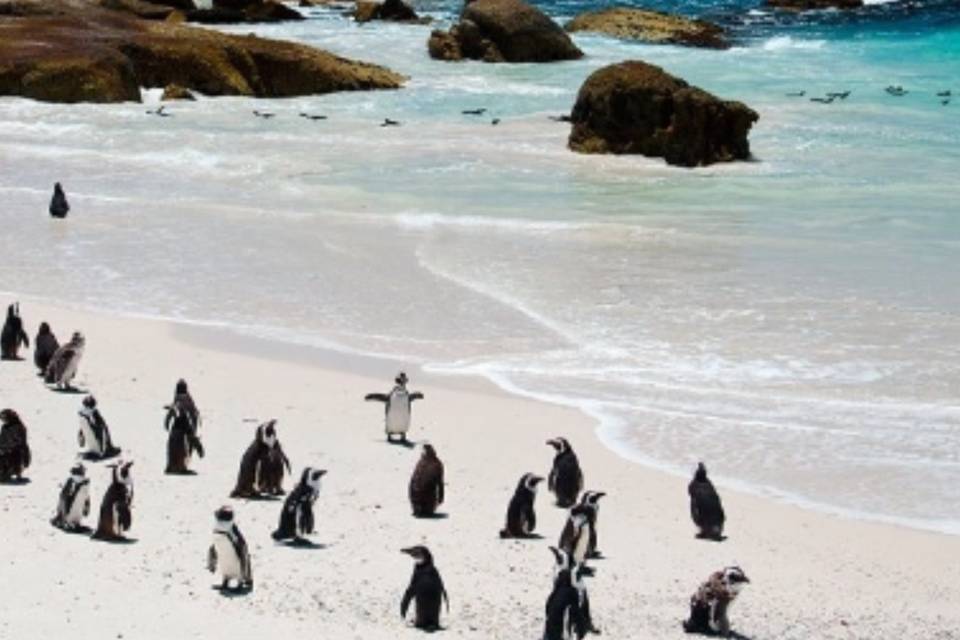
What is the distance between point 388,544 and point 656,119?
23674 mm

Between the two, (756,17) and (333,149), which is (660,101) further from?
(756,17)

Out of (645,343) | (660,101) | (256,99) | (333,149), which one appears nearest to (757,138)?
(660,101)

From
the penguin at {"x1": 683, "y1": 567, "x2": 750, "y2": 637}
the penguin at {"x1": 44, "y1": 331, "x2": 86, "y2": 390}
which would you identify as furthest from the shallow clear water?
the penguin at {"x1": 683, "y1": 567, "x2": 750, "y2": 637}

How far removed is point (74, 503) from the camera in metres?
12.1

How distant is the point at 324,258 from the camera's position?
24016 mm

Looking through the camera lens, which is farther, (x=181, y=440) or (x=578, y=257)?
(x=578, y=257)

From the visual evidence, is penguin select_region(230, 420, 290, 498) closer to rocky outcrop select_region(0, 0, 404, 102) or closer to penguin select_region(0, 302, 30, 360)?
penguin select_region(0, 302, 30, 360)

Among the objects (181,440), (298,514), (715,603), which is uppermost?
(181,440)

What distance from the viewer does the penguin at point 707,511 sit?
12.9 metres

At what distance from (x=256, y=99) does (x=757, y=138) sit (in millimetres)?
12251

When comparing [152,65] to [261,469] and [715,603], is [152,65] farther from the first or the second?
[715,603]

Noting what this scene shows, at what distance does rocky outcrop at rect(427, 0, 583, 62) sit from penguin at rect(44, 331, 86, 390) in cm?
3679

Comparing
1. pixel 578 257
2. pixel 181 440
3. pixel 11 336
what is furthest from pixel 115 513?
pixel 578 257

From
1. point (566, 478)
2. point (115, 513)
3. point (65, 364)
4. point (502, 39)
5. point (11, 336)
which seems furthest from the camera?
point (502, 39)
